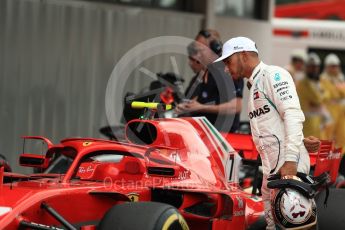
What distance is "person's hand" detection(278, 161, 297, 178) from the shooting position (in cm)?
633

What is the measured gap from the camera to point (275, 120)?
6.60 metres

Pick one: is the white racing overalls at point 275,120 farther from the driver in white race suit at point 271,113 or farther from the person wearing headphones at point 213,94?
the person wearing headphones at point 213,94

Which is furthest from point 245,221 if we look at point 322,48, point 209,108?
point 322,48

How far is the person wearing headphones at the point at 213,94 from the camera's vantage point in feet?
28.2

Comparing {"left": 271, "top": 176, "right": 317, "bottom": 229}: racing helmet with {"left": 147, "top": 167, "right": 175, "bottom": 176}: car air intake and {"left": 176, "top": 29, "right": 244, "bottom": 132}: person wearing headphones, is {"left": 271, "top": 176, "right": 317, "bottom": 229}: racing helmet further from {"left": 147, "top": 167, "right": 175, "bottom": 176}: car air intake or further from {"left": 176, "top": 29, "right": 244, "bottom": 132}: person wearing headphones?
{"left": 176, "top": 29, "right": 244, "bottom": 132}: person wearing headphones

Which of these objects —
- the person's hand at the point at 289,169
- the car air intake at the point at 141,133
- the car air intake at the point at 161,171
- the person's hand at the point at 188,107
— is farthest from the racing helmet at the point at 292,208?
the person's hand at the point at 188,107

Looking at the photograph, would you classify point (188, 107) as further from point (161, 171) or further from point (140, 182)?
point (161, 171)

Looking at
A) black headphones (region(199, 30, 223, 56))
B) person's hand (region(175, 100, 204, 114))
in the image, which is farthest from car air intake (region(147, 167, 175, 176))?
black headphones (region(199, 30, 223, 56))

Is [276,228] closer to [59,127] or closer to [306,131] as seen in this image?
[59,127]

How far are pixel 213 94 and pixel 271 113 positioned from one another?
8.01 feet

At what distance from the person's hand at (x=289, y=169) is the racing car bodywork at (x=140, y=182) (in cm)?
61

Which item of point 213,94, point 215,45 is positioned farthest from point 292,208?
point 215,45

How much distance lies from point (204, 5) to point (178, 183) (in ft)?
26.2

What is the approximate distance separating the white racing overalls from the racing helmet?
0.74 ft
